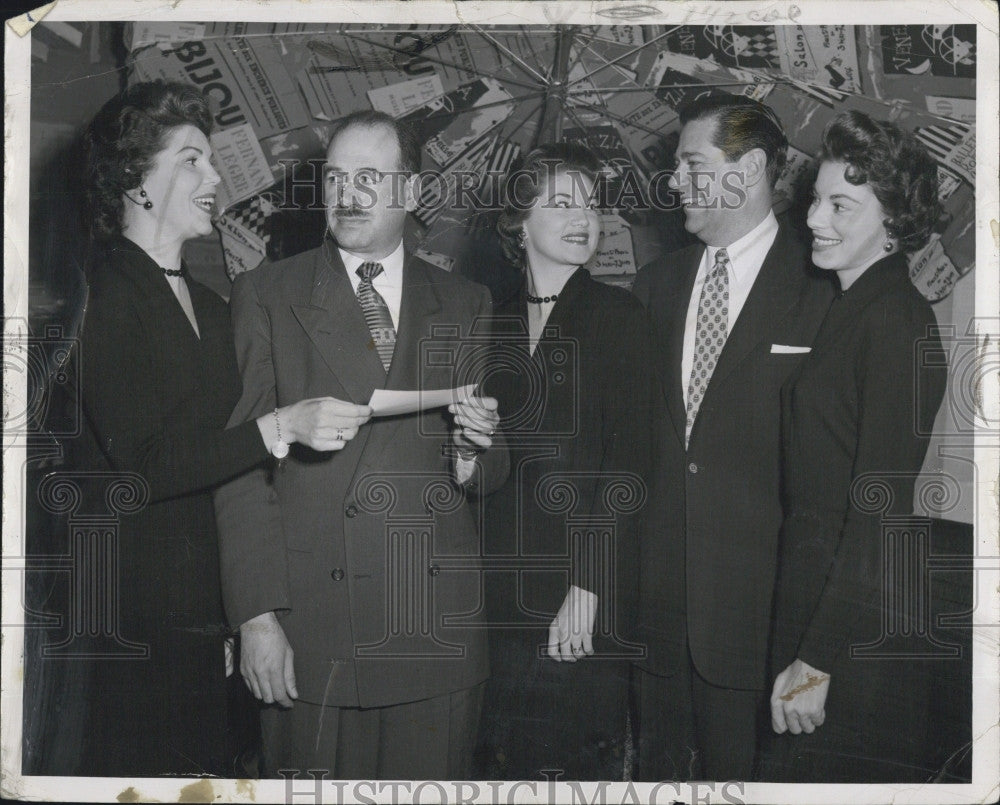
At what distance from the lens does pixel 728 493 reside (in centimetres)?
253

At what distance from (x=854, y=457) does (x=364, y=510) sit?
119 centimetres

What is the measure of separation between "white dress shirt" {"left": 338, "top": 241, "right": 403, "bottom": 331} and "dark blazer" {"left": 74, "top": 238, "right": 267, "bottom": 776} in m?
0.33

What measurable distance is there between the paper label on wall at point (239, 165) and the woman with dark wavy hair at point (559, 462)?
2.07ft

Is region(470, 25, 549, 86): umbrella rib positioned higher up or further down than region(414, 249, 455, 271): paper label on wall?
higher up

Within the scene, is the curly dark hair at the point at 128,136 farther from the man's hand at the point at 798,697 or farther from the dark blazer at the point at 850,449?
the man's hand at the point at 798,697

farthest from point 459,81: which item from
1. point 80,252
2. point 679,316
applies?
point 80,252

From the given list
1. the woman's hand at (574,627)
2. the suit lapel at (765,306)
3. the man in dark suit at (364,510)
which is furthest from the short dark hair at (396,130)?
the woman's hand at (574,627)

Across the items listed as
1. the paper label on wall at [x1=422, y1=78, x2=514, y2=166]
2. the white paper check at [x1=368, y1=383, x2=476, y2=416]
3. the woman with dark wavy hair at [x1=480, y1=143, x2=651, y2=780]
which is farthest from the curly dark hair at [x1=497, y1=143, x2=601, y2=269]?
the white paper check at [x1=368, y1=383, x2=476, y2=416]

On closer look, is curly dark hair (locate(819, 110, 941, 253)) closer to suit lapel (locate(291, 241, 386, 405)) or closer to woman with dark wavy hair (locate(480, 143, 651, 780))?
woman with dark wavy hair (locate(480, 143, 651, 780))

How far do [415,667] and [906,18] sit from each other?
2050mm

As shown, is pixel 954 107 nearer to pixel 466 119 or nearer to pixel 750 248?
pixel 750 248

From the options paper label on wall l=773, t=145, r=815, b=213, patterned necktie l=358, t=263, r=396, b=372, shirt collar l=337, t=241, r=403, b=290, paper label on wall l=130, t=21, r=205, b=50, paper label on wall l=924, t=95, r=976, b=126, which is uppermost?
paper label on wall l=130, t=21, r=205, b=50

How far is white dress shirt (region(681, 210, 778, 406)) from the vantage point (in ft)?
8.43

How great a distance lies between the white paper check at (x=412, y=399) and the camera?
257cm
